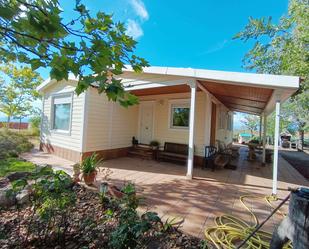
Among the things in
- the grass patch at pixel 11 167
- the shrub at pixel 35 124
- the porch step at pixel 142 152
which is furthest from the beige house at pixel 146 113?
the shrub at pixel 35 124

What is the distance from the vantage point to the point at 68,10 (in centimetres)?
162

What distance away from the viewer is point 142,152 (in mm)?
8688

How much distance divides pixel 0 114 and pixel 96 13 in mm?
18421

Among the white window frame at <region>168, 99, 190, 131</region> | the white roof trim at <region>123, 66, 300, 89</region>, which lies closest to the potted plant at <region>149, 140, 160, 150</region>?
the white window frame at <region>168, 99, 190, 131</region>

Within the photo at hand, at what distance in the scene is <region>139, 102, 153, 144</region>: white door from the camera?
9195 millimetres

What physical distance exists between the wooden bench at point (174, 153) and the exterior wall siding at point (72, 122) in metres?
3.27

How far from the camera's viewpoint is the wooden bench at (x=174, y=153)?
302 inches

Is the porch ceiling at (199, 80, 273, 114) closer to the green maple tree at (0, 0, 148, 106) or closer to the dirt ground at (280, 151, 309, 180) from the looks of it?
the dirt ground at (280, 151, 309, 180)

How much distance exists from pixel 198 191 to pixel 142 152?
4.39 m

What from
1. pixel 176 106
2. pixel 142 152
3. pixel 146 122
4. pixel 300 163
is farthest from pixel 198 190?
pixel 300 163

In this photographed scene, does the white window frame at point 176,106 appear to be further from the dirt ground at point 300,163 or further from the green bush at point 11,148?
the green bush at point 11,148

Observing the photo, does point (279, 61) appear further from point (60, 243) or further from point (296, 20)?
point (60, 243)

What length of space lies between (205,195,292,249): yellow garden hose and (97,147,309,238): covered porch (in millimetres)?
136

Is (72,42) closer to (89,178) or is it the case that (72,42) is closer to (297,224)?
(297,224)
